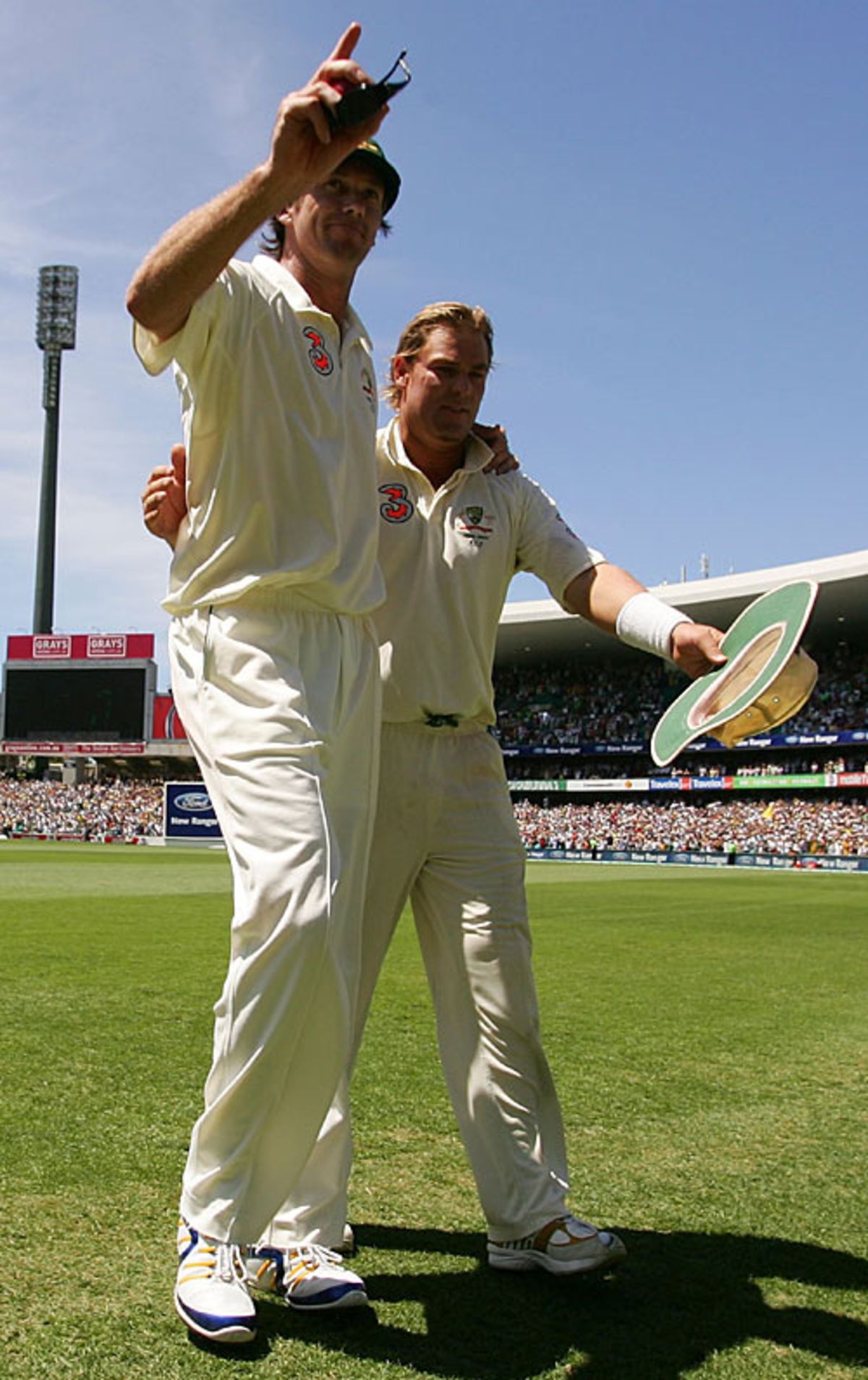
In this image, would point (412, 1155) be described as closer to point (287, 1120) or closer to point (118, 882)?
point (287, 1120)

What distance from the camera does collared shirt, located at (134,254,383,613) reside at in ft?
9.45

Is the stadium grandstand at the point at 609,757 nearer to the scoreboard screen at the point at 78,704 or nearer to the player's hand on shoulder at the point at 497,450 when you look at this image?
the scoreboard screen at the point at 78,704

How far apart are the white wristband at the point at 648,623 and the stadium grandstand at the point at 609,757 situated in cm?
4258

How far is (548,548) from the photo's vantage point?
12.6 feet

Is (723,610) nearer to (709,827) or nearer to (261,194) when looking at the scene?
(709,827)

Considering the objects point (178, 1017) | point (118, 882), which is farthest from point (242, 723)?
point (118, 882)

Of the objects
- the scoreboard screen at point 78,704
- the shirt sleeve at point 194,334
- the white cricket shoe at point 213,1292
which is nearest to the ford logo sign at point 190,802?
the scoreboard screen at point 78,704

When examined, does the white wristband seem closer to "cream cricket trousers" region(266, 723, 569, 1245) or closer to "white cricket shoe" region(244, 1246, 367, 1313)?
"cream cricket trousers" region(266, 723, 569, 1245)

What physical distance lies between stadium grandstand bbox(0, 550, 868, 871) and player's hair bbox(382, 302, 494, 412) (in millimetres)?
42736

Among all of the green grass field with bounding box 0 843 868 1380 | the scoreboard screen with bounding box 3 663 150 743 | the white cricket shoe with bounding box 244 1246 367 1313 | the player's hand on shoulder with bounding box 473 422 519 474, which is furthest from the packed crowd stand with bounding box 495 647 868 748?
the white cricket shoe with bounding box 244 1246 367 1313

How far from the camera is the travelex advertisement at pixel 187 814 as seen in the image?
47.8 metres

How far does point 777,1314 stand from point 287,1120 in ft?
4.28

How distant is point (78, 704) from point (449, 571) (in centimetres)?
6624

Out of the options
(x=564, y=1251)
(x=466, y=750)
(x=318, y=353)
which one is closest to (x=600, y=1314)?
(x=564, y=1251)
